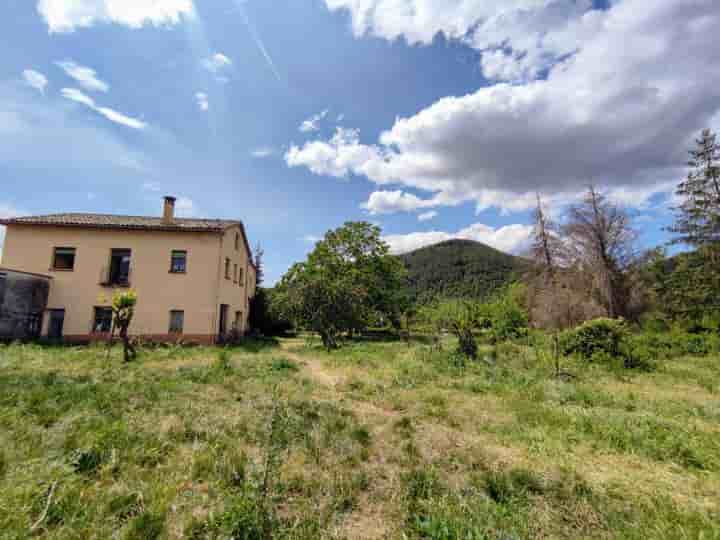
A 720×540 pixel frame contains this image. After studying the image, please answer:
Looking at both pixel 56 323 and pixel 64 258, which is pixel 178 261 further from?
pixel 56 323

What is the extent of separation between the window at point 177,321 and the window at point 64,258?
5.82 metres

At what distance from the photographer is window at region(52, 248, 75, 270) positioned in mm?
15766

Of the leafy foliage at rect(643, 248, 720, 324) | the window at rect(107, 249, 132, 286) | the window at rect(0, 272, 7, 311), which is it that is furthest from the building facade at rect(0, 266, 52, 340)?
the leafy foliage at rect(643, 248, 720, 324)

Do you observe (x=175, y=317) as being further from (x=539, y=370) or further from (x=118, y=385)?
(x=539, y=370)

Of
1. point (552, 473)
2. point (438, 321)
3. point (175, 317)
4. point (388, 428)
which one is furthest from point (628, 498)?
point (175, 317)

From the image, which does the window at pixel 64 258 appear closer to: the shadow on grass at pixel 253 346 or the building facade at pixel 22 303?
the building facade at pixel 22 303

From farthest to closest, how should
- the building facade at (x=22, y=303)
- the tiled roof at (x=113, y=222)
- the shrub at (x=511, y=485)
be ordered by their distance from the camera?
1. the tiled roof at (x=113, y=222)
2. the building facade at (x=22, y=303)
3. the shrub at (x=511, y=485)

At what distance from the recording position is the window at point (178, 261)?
53.3 feet

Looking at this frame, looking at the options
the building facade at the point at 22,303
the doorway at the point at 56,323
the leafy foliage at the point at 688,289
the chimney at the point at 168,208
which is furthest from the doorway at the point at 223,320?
A: the leafy foliage at the point at 688,289

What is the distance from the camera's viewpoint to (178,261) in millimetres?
16406

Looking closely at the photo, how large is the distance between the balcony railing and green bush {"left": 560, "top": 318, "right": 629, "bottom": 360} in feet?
69.1

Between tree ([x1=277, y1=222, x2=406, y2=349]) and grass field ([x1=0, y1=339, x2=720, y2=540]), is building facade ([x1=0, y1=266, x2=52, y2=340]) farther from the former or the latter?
tree ([x1=277, y1=222, x2=406, y2=349])

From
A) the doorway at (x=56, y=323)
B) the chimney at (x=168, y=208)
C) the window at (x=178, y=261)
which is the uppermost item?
the chimney at (x=168, y=208)

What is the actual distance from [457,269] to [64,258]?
261ft
